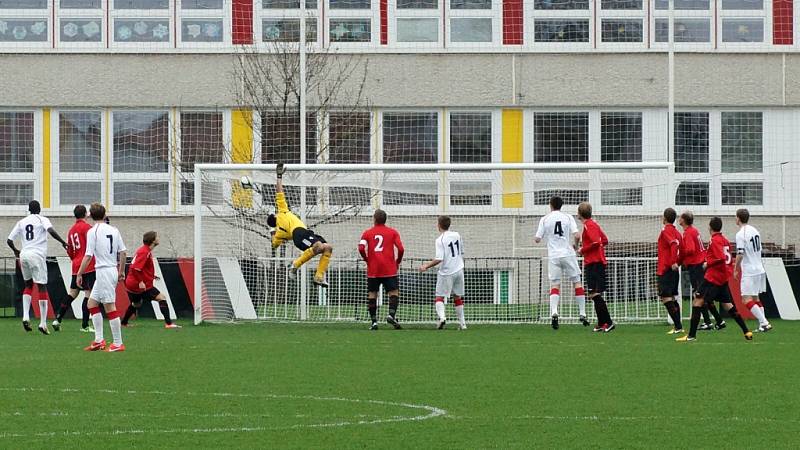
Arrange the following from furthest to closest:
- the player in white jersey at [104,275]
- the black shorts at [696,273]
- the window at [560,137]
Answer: the window at [560,137] → the black shorts at [696,273] → the player in white jersey at [104,275]

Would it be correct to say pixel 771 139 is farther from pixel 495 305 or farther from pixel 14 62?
pixel 14 62

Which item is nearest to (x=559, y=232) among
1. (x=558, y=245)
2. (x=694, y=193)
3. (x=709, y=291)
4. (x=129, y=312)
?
(x=558, y=245)

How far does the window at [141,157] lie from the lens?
36.2 metres

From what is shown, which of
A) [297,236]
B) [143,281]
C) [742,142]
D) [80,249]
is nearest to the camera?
[297,236]

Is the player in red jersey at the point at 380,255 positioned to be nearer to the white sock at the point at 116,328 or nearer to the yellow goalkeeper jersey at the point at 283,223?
the yellow goalkeeper jersey at the point at 283,223

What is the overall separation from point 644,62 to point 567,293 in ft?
40.9

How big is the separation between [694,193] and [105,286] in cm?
2040

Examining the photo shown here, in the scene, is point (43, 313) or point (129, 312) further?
point (129, 312)

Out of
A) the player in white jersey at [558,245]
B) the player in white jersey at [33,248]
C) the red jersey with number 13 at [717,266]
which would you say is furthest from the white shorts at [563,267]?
the player in white jersey at [33,248]

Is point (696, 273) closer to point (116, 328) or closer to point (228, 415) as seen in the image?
point (116, 328)

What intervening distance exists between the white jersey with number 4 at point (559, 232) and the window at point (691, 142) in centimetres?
1306

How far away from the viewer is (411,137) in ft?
121

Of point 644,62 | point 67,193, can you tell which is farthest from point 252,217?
point 644,62

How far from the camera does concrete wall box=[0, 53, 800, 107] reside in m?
A: 36.7
